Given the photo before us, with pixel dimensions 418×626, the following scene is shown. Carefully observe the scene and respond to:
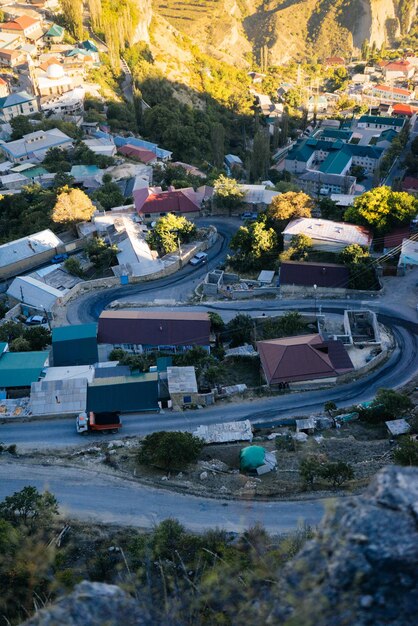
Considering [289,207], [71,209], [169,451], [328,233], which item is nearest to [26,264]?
[71,209]

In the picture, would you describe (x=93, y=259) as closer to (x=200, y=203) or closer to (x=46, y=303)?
(x=46, y=303)

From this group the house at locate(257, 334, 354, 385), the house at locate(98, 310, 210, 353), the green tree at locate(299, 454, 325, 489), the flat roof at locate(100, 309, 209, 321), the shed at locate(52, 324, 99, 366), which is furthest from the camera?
the flat roof at locate(100, 309, 209, 321)

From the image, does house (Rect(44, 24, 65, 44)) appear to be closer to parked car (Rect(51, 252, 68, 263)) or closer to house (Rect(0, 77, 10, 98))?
house (Rect(0, 77, 10, 98))

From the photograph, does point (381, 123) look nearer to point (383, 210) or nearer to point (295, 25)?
point (383, 210)

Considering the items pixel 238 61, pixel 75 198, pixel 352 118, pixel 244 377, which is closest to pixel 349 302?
pixel 244 377

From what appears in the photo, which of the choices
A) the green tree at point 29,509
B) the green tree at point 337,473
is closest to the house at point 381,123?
the green tree at point 337,473

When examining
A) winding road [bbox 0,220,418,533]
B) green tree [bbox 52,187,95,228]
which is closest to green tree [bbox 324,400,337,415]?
winding road [bbox 0,220,418,533]
